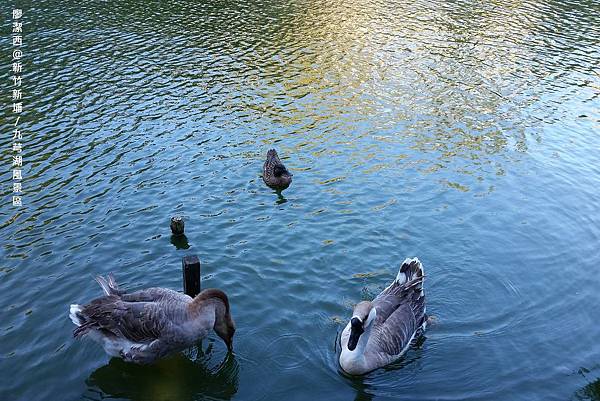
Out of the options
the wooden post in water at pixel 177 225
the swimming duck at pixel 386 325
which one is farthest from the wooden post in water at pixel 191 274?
the swimming duck at pixel 386 325

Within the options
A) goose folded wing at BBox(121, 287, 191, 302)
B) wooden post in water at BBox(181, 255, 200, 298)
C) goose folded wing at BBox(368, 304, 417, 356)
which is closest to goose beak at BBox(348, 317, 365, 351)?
goose folded wing at BBox(368, 304, 417, 356)

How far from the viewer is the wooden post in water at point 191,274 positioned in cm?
1504

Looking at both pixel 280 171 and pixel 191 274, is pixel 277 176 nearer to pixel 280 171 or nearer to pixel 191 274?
pixel 280 171

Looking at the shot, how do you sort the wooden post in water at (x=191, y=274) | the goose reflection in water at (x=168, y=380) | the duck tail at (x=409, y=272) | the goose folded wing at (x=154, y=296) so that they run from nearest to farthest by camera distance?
the goose reflection in water at (x=168, y=380) < the goose folded wing at (x=154, y=296) < the wooden post in water at (x=191, y=274) < the duck tail at (x=409, y=272)

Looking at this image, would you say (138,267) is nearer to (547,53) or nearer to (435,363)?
(435,363)

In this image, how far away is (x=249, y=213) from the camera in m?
21.1

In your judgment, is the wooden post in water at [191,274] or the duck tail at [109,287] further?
the wooden post in water at [191,274]

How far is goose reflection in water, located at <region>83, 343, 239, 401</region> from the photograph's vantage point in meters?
13.5

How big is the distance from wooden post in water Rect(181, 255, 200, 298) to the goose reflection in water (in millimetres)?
1661

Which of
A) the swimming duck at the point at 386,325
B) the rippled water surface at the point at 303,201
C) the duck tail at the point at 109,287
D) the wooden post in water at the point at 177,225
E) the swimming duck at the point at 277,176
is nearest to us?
the swimming duck at the point at 386,325

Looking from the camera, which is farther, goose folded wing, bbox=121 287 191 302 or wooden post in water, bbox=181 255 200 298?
wooden post in water, bbox=181 255 200 298

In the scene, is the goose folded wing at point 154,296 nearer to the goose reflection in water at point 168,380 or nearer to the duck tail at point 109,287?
the duck tail at point 109,287

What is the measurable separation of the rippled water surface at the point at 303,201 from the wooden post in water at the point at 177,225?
2.06ft

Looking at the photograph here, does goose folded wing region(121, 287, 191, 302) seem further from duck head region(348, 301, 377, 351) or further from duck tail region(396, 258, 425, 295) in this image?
duck tail region(396, 258, 425, 295)
